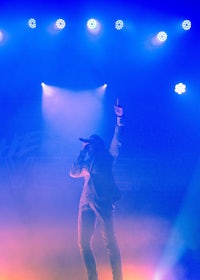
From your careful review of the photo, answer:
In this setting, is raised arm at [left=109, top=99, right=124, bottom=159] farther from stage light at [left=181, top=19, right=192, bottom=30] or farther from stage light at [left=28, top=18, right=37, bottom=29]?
stage light at [left=28, top=18, right=37, bottom=29]

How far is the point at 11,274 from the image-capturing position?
650cm

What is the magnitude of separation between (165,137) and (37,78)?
2428 millimetres

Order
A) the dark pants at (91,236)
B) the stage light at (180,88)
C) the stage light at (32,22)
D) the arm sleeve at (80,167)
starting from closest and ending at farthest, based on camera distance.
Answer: the dark pants at (91,236) < the arm sleeve at (80,167) < the stage light at (32,22) < the stage light at (180,88)

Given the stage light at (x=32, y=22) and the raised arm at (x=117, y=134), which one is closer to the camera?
the raised arm at (x=117, y=134)

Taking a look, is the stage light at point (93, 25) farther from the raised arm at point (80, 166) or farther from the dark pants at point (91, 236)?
the dark pants at point (91, 236)

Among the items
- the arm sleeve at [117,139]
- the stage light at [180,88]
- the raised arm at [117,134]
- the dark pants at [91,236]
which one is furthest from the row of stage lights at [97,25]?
the dark pants at [91,236]

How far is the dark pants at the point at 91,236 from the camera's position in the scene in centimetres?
638

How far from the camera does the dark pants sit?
6.38 m

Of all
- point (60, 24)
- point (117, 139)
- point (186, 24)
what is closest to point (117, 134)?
point (117, 139)

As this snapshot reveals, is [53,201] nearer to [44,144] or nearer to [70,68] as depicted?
[44,144]

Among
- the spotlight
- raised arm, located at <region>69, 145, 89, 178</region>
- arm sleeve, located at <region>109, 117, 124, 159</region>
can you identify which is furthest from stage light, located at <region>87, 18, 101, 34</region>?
raised arm, located at <region>69, 145, 89, 178</region>

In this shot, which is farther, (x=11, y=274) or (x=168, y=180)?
(x=168, y=180)

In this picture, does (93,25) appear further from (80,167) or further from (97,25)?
(80,167)

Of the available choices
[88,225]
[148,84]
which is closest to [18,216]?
[88,225]
